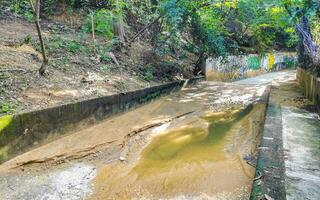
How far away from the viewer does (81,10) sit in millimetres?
13992

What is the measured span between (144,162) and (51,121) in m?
1.89

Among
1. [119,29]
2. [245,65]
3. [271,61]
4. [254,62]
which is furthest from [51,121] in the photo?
[271,61]

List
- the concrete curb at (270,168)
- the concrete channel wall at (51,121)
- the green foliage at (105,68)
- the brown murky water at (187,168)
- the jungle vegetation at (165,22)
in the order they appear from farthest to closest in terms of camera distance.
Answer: the jungle vegetation at (165,22), the green foliage at (105,68), the concrete channel wall at (51,121), the brown murky water at (187,168), the concrete curb at (270,168)

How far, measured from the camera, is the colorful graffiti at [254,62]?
23.0 m

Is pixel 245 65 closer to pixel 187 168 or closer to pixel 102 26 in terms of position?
pixel 102 26

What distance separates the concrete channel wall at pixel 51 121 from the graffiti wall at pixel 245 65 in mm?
8470

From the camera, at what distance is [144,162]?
5.21 metres

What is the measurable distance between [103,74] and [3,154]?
4.68 meters

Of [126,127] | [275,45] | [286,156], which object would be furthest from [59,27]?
[275,45]

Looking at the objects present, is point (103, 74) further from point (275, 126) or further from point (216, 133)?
point (275, 126)

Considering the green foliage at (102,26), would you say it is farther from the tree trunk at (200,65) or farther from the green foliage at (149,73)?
the tree trunk at (200,65)

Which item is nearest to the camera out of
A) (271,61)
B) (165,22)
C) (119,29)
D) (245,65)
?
(119,29)

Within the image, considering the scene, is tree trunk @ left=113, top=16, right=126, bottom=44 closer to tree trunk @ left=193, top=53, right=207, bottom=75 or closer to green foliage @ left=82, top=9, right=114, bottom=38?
green foliage @ left=82, top=9, right=114, bottom=38

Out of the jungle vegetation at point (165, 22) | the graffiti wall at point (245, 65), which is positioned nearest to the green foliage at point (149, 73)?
the jungle vegetation at point (165, 22)
